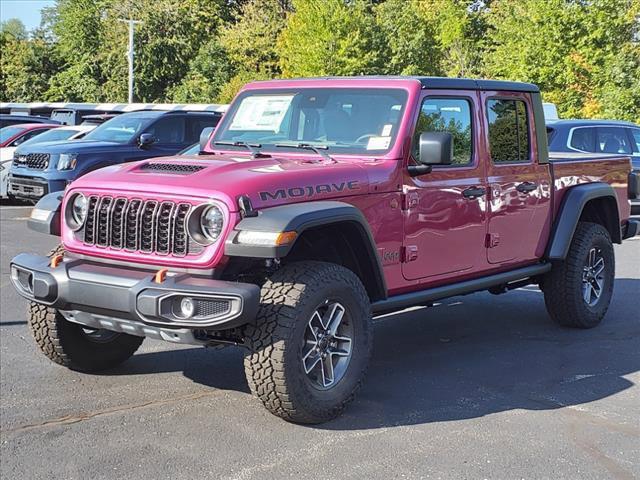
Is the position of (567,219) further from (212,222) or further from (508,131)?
(212,222)

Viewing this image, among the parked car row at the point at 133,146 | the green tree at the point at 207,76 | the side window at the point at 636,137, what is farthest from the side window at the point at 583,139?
the green tree at the point at 207,76

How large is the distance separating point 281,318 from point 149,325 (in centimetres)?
68

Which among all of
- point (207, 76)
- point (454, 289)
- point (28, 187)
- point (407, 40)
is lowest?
point (28, 187)

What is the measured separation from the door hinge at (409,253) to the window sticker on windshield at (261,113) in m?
1.28

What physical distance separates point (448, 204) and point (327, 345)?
145 centimetres

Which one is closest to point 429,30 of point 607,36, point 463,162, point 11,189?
point 607,36

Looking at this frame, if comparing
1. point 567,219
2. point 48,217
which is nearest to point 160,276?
point 48,217

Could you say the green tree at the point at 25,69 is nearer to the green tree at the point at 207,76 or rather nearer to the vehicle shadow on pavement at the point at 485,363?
the green tree at the point at 207,76

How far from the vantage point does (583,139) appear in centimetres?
1223

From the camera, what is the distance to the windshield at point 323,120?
5336 millimetres

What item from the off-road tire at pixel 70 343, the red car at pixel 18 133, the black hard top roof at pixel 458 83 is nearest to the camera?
the off-road tire at pixel 70 343

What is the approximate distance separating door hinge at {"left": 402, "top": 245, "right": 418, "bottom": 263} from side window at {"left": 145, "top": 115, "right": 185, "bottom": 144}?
958 centimetres

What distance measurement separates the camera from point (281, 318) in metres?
4.27

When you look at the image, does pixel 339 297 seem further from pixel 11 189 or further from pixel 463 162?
pixel 11 189
